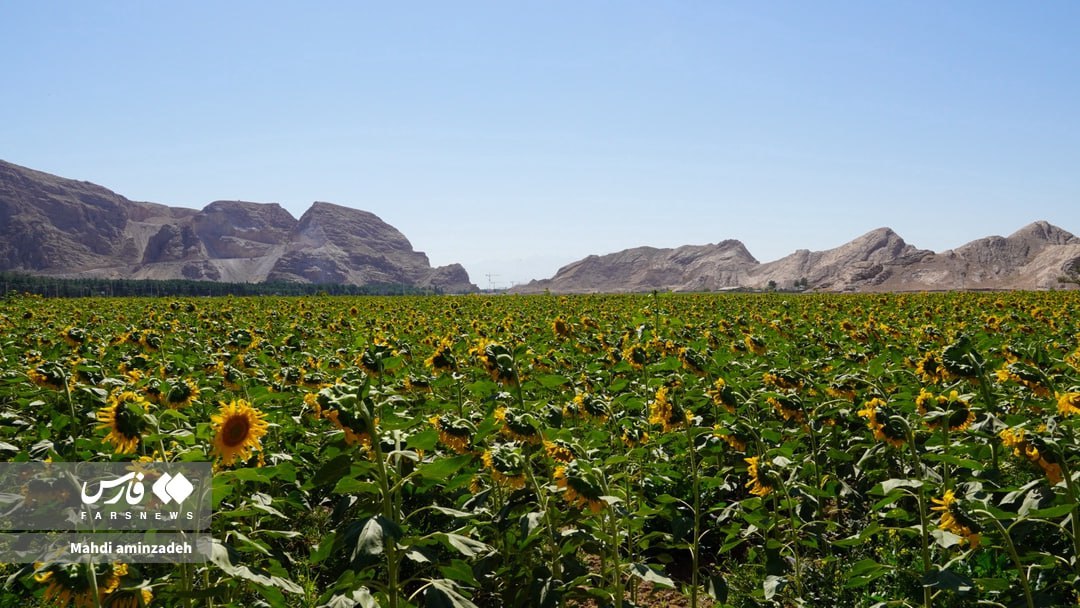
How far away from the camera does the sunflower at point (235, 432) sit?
283cm

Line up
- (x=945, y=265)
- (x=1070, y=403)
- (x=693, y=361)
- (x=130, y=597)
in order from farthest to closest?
(x=945, y=265)
(x=693, y=361)
(x=1070, y=403)
(x=130, y=597)

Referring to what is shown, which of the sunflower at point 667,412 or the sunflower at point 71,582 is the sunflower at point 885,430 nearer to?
the sunflower at point 667,412

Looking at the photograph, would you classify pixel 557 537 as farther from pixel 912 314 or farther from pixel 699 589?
pixel 912 314

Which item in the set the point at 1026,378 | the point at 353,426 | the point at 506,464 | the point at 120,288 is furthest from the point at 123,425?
the point at 120,288

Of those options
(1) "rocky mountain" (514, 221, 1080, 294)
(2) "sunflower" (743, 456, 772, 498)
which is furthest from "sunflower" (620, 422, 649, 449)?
(1) "rocky mountain" (514, 221, 1080, 294)

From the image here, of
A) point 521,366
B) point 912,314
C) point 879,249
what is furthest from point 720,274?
point 521,366

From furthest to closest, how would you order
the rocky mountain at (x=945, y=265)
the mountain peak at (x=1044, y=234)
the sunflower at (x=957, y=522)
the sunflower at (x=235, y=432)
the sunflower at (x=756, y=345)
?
the mountain peak at (x=1044, y=234) < the rocky mountain at (x=945, y=265) < the sunflower at (x=756, y=345) < the sunflower at (x=235, y=432) < the sunflower at (x=957, y=522)

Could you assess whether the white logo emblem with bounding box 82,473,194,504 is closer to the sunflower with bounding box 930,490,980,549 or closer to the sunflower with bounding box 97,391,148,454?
the sunflower with bounding box 97,391,148,454

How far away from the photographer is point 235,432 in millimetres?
2865

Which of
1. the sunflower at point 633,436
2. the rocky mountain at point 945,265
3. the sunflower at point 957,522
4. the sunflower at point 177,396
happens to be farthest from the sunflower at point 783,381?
the rocky mountain at point 945,265

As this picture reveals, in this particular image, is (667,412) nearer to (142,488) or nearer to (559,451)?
(559,451)

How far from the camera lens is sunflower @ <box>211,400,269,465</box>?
2.83 metres

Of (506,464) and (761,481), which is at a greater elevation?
Result: (506,464)

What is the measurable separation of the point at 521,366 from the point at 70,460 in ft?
8.66
